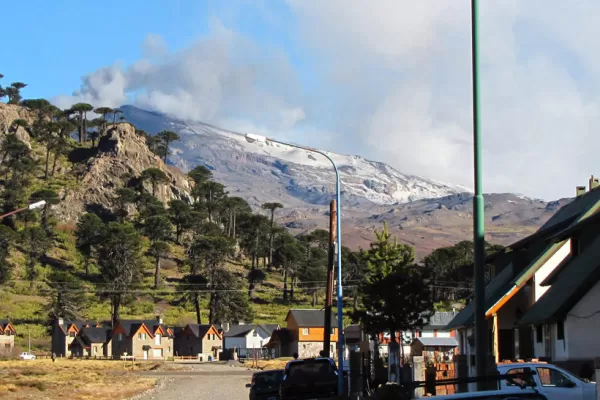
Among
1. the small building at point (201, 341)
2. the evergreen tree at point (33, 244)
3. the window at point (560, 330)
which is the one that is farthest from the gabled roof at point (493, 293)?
the evergreen tree at point (33, 244)

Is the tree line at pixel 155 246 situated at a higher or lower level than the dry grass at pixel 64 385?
higher

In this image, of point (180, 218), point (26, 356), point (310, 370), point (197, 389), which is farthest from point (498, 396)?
point (180, 218)

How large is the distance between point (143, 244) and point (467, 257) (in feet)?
183

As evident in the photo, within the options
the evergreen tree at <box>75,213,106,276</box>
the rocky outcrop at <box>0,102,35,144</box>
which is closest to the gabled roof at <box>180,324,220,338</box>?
the evergreen tree at <box>75,213,106,276</box>

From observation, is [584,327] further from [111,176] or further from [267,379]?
[111,176]

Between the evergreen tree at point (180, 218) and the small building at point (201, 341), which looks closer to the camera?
the small building at point (201, 341)

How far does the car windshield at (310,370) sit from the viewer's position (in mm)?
26688

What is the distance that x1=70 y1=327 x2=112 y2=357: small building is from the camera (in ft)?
376

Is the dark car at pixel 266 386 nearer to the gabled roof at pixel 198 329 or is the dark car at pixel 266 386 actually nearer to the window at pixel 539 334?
the window at pixel 539 334

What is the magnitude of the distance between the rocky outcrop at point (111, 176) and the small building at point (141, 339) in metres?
58.5

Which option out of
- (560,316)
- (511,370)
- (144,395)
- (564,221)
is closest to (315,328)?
(144,395)

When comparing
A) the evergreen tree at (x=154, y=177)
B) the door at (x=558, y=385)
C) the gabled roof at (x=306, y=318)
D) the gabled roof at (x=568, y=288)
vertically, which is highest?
the evergreen tree at (x=154, y=177)

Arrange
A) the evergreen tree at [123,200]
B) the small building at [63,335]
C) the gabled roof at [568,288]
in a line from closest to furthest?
the gabled roof at [568,288]
the small building at [63,335]
the evergreen tree at [123,200]

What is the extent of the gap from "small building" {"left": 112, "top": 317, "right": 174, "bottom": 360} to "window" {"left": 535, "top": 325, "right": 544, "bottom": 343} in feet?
278
